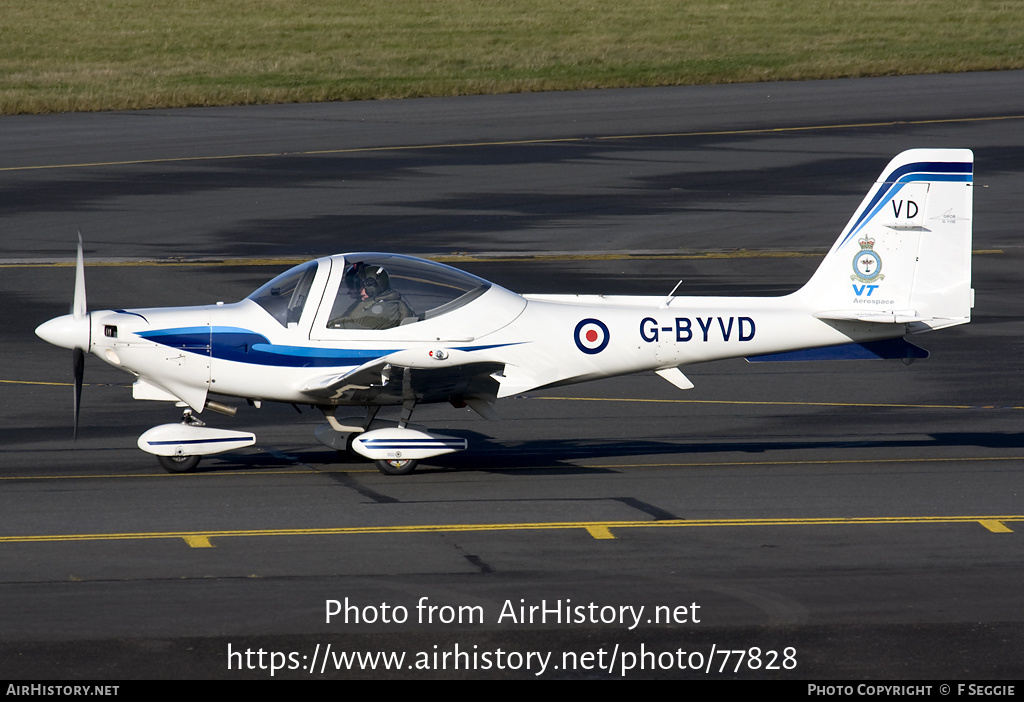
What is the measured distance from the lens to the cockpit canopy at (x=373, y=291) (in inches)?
551

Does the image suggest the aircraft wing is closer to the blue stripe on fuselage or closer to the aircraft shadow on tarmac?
the blue stripe on fuselage

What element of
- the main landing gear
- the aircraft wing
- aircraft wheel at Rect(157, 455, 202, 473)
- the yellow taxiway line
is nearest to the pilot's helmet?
the aircraft wing

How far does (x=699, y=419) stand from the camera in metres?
16.9

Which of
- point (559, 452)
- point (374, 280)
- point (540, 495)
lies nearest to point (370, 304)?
point (374, 280)

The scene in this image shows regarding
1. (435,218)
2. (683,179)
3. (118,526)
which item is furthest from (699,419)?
(683,179)

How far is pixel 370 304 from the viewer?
46.1 ft

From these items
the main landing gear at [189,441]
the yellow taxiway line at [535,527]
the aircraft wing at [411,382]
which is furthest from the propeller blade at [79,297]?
the yellow taxiway line at [535,527]

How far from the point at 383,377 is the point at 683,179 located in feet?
69.7

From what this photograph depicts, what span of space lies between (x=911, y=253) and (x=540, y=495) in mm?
4506

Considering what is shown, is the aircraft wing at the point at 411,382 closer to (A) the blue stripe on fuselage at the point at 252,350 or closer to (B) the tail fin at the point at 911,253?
(A) the blue stripe on fuselage at the point at 252,350

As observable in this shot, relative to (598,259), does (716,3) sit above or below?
above

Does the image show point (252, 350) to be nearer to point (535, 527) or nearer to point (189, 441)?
point (189, 441)

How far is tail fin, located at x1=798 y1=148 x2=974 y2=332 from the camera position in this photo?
1428 cm
